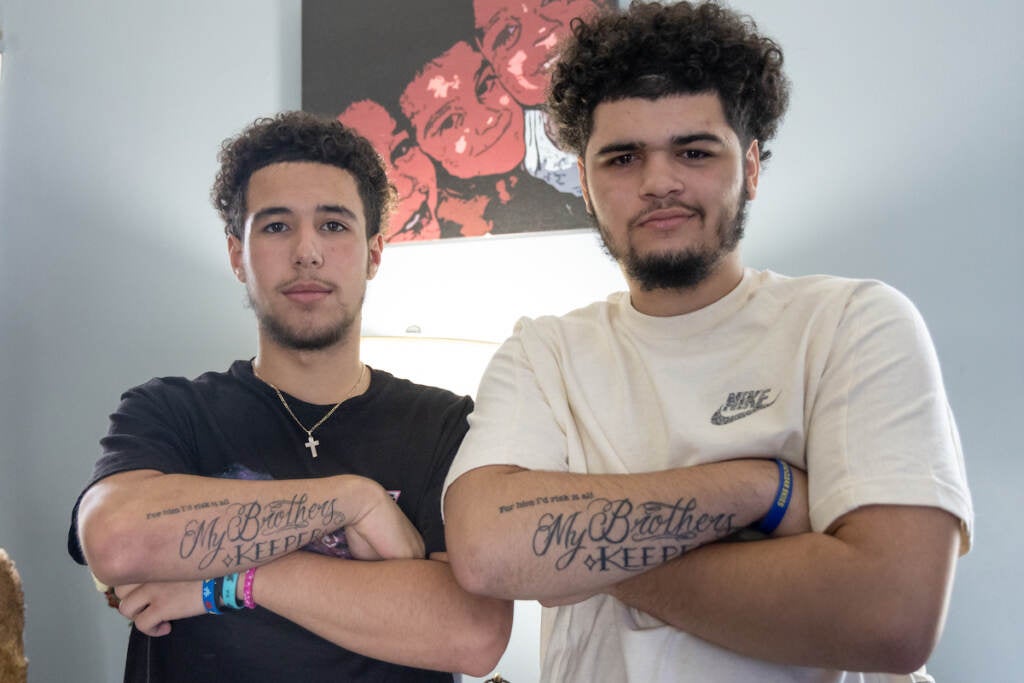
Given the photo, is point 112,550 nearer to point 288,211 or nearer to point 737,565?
point 288,211

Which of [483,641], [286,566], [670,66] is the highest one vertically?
[670,66]

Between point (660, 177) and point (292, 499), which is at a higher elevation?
point (660, 177)

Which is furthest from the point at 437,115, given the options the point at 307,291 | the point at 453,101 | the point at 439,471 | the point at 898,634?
the point at 898,634

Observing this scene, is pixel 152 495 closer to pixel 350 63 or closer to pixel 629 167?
pixel 629 167

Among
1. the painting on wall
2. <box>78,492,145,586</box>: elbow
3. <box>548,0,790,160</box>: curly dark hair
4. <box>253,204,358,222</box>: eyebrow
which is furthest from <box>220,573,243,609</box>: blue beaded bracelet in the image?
the painting on wall

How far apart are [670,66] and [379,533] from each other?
890mm

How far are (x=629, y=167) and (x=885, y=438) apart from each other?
55cm

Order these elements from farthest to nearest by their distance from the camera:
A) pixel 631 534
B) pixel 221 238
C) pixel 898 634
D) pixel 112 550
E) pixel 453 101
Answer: pixel 221 238 → pixel 453 101 → pixel 112 550 → pixel 631 534 → pixel 898 634

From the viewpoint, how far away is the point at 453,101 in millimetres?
2035

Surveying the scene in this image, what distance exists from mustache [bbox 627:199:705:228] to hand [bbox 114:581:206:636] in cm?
86

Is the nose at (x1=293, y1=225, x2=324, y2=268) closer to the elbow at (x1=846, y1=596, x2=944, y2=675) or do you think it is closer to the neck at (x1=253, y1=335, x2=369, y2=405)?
the neck at (x1=253, y1=335, x2=369, y2=405)

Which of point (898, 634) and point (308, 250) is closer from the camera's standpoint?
point (898, 634)

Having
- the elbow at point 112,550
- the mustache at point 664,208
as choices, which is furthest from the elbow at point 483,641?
the mustache at point 664,208

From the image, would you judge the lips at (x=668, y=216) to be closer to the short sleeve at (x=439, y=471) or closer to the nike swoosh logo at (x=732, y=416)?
the nike swoosh logo at (x=732, y=416)
